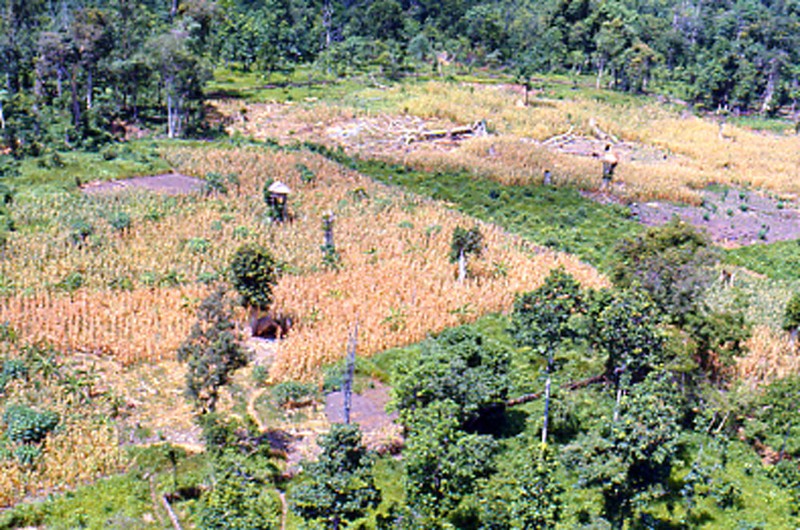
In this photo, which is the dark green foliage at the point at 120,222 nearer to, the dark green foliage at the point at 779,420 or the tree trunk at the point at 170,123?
the tree trunk at the point at 170,123

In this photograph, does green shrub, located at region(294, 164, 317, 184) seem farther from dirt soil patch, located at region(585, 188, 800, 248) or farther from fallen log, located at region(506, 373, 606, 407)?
fallen log, located at region(506, 373, 606, 407)

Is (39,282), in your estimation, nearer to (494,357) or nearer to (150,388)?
(150,388)

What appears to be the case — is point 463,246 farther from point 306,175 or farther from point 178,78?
point 178,78

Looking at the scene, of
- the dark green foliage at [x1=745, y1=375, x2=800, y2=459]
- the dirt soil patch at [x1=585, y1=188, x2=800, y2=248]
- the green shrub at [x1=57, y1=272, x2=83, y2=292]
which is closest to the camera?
the dark green foliage at [x1=745, y1=375, x2=800, y2=459]

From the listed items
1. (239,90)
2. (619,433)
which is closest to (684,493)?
(619,433)

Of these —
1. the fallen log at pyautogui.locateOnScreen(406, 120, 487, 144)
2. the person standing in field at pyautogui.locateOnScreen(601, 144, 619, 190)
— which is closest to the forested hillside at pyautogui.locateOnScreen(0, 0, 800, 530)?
the fallen log at pyautogui.locateOnScreen(406, 120, 487, 144)

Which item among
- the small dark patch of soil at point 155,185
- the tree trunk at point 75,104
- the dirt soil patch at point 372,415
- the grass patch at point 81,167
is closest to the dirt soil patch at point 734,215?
the small dark patch of soil at point 155,185
